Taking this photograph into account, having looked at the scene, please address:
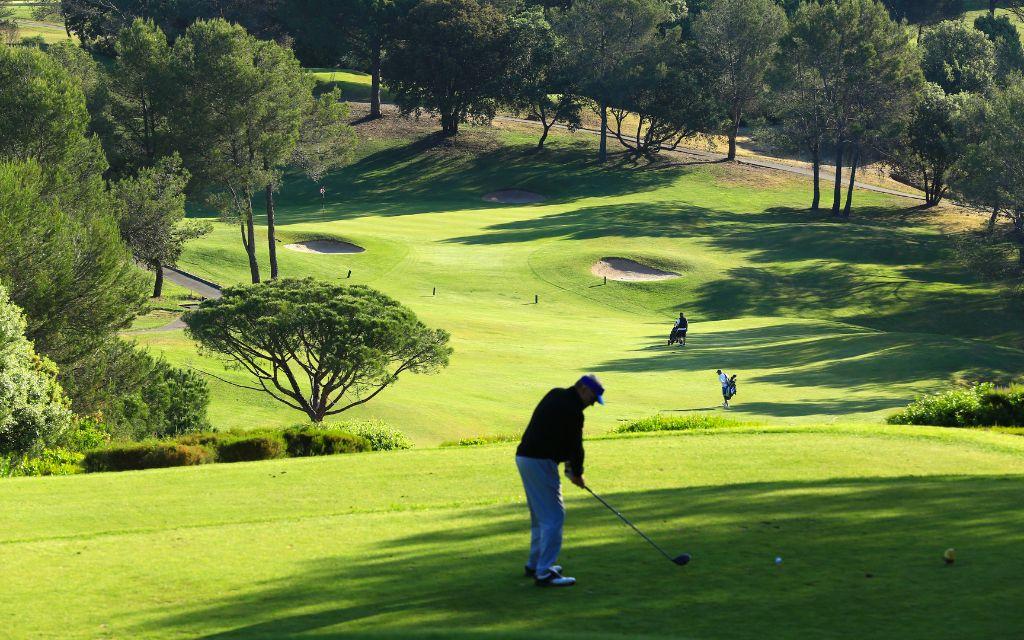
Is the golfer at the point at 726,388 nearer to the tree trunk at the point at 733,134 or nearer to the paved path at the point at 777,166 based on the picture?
the paved path at the point at 777,166

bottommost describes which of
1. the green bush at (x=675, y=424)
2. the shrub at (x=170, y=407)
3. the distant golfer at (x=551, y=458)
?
the shrub at (x=170, y=407)

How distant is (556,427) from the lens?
1295cm

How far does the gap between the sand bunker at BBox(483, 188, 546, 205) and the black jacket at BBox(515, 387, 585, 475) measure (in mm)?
101348

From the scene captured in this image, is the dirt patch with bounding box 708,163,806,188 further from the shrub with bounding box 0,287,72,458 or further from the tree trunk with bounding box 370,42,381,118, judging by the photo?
the shrub with bounding box 0,287,72,458

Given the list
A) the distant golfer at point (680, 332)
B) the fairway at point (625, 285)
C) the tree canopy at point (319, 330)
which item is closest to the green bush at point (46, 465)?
the tree canopy at point (319, 330)

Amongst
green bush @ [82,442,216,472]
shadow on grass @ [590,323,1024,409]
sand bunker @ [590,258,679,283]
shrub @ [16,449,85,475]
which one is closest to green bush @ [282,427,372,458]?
green bush @ [82,442,216,472]

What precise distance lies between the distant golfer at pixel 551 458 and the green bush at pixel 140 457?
15188 mm

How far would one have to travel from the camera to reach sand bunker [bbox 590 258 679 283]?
79625mm

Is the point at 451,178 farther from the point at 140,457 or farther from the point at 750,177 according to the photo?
the point at 140,457

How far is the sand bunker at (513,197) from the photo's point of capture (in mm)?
114125

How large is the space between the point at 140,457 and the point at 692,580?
54.9 ft

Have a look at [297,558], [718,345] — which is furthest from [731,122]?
[297,558]

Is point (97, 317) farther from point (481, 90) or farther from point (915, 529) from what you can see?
point (481, 90)

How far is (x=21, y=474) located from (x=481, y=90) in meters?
97.7
